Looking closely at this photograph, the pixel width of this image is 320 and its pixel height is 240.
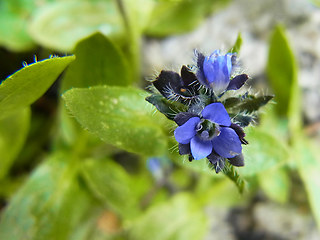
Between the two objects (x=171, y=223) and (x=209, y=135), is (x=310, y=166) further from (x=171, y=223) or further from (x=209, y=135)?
(x=209, y=135)

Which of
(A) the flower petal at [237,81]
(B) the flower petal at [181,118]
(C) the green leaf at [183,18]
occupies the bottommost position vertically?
(B) the flower petal at [181,118]

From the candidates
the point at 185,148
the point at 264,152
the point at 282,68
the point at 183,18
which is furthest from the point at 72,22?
the point at 185,148

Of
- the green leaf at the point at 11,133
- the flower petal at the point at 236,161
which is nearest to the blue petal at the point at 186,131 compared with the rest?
the flower petal at the point at 236,161

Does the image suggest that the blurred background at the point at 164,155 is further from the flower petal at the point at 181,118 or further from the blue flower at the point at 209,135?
the flower petal at the point at 181,118

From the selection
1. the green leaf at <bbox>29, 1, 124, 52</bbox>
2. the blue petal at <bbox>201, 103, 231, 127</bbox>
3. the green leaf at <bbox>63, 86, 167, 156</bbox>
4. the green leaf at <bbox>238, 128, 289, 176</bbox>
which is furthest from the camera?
the green leaf at <bbox>29, 1, 124, 52</bbox>

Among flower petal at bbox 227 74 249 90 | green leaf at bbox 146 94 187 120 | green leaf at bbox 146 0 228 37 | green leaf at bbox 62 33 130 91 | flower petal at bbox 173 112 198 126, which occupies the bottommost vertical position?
flower petal at bbox 173 112 198 126

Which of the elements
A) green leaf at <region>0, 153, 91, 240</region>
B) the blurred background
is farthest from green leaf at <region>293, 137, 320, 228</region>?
green leaf at <region>0, 153, 91, 240</region>

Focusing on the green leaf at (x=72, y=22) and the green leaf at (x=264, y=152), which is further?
the green leaf at (x=72, y=22)

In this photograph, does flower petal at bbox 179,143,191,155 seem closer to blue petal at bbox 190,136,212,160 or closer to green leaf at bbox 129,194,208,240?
blue petal at bbox 190,136,212,160
